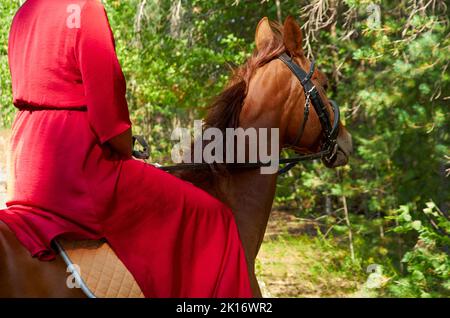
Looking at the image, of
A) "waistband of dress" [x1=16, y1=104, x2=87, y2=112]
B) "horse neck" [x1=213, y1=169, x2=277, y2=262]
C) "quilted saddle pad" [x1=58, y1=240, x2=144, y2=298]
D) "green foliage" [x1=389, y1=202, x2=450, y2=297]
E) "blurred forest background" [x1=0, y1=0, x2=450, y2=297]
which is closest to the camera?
"quilted saddle pad" [x1=58, y1=240, x2=144, y2=298]

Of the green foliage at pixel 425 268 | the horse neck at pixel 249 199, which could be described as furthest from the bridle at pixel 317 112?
the green foliage at pixel 425 268

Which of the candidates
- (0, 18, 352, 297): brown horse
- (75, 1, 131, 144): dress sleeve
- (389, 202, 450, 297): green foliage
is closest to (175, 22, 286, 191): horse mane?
(0, 18, 352, 297): brown horse

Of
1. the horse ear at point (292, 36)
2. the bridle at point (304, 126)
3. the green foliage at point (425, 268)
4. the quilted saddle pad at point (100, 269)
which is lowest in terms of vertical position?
the green foliage at point (425, 268)

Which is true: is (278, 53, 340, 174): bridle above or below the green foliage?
above

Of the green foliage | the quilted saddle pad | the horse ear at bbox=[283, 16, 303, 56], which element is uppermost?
the horse ear at bbox=[283, 16, 303, 56]

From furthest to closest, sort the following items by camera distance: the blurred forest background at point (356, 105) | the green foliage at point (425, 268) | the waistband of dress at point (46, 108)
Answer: the blurred forest background at point (356, 105) < the green foliage at point (425, 268) < the waistband of dress at point (46, 108)

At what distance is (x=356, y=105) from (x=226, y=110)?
5394 millimetres

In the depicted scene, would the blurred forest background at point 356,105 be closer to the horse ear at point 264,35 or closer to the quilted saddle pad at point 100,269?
the horse ear at point 264,35

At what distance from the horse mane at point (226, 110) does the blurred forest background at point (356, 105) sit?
2.52 metres

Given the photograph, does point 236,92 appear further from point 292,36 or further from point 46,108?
point 46,108

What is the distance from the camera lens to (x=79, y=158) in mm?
2582

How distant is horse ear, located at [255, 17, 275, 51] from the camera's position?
333cm

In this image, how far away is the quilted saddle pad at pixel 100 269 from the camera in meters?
2.49

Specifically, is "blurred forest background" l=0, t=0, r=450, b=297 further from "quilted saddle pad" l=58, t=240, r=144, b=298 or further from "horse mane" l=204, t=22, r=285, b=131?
"quilted saddle pad" l=58, t=240, r=144, b=298
